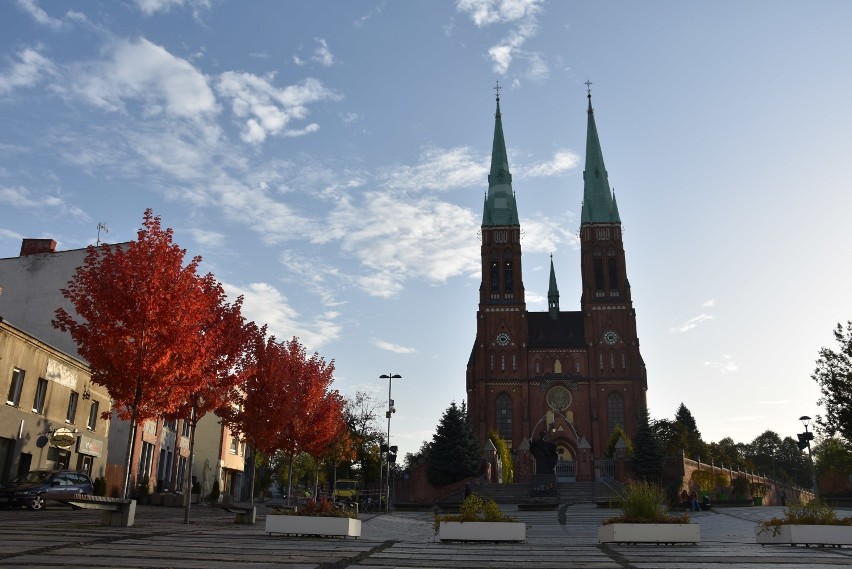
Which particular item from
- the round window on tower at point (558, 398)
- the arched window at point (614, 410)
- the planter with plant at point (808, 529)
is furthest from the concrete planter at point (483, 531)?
the round window on tower at point (558, 398)

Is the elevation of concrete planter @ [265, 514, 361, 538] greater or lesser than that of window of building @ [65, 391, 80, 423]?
lesser

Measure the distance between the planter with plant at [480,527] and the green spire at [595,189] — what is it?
75636 mm

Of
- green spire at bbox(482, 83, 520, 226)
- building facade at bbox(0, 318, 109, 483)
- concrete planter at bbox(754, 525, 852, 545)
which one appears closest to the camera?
concrete planter at bbox(754, 525, 852, 545)

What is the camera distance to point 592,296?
85.4 meters

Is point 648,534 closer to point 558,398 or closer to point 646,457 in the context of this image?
point 646,457

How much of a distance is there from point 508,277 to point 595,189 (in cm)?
1616

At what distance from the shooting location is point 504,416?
81062 mm

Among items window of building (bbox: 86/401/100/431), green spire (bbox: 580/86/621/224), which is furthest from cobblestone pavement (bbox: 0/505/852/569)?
green spire (bbox: 580/86/621/224)

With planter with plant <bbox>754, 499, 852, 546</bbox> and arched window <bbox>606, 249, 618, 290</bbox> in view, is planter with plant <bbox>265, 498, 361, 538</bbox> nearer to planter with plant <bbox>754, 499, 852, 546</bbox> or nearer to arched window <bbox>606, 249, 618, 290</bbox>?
planter with plant <bbox>754, 499, 852, 546</bbox>

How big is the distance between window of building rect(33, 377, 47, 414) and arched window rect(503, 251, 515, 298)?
63.3 m

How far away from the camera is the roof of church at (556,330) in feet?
278

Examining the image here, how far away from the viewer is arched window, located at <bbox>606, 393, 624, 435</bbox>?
259 feet

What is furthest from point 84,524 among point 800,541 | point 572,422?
point 572,422

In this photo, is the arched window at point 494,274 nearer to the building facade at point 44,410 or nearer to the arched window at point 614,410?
the arched window at point 614,410
